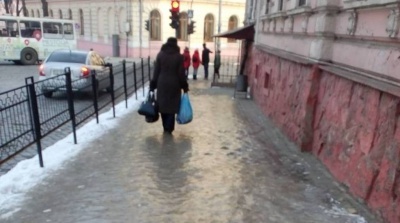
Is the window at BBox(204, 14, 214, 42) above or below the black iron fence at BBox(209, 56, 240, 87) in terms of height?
above

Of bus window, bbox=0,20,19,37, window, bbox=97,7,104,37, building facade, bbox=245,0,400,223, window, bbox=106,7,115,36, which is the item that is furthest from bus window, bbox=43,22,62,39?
building facade, bbox=245,0,400,223

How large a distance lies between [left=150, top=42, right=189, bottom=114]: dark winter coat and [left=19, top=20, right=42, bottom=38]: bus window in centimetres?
1839

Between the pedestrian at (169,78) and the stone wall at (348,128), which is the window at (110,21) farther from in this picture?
the pedestrian at (169,78)

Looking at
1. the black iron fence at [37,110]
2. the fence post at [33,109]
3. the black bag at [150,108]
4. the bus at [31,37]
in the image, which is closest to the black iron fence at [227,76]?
the black iron fence at [37,110]

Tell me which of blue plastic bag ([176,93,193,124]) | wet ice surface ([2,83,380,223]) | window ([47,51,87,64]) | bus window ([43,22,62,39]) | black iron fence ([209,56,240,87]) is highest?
bus window ([43,22,62,39])

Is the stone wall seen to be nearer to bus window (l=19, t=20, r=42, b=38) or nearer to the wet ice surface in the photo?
the wet ice surface

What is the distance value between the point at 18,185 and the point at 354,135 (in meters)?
4.06

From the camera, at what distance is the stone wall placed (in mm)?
3662

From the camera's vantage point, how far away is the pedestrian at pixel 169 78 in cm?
648

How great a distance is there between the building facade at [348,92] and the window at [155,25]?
24322 mm

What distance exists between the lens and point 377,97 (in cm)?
402

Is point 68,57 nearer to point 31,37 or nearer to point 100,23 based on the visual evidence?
point 31,37

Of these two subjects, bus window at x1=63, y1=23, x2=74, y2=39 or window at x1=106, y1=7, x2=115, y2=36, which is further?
window at x1=106, y1=7, x2=115, y2=36

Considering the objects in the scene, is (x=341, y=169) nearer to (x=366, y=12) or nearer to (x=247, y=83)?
(x=366, y=12)
